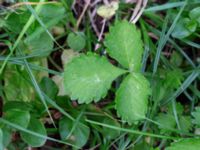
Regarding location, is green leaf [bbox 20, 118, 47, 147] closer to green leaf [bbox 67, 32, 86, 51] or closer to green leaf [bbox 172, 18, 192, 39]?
green leaf [bbox 67, 32, 86, 51]

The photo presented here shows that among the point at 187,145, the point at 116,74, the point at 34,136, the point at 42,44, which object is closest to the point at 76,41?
the point at 42,44

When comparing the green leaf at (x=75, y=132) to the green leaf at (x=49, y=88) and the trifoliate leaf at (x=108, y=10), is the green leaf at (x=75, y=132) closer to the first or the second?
the green leaf at (x=49, y=88)

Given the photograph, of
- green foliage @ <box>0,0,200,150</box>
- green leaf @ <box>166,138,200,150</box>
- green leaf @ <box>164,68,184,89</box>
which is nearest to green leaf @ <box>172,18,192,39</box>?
green foliage @ <box>0,0,200,150</box>

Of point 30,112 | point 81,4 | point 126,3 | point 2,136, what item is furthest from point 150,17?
point 2,136

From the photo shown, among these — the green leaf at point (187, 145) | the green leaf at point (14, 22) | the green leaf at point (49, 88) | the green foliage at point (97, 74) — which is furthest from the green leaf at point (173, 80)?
the green leaf at point (14, 22)

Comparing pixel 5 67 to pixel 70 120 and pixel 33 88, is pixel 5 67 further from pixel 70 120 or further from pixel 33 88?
pixel 70 120

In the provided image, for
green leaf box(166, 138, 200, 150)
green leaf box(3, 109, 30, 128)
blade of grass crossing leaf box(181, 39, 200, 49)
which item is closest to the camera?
green leaf box(166, 138, 200, 150)
